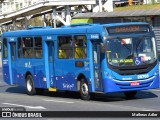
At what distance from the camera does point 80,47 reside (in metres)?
22.3

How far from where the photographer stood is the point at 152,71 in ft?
70.8

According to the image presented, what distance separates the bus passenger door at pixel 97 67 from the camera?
2139cm

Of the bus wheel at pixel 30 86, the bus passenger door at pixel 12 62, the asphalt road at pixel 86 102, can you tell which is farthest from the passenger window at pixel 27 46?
the asphalt road at pixel 86 102

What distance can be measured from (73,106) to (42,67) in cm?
531

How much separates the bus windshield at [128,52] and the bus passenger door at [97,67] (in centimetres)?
48

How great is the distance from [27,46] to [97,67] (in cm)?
522

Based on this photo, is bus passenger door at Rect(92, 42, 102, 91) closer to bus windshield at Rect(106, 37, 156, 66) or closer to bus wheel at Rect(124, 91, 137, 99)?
bus windshield at Rect(106, 37, 156, 66)

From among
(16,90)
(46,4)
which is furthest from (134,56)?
(46,4)

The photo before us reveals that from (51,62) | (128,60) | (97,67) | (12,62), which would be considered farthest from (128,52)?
(12,62)

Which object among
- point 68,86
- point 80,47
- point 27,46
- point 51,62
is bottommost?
point 68,86

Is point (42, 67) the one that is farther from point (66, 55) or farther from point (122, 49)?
point (122, 49)

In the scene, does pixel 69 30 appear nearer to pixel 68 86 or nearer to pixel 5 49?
pixel 68 86

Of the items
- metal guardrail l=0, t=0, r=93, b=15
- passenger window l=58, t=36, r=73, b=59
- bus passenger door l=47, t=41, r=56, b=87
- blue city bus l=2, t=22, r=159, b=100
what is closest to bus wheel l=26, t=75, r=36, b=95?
blue city bus l=2, t=22, r=159, b=100

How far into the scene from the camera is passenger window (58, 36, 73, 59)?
22.8m
